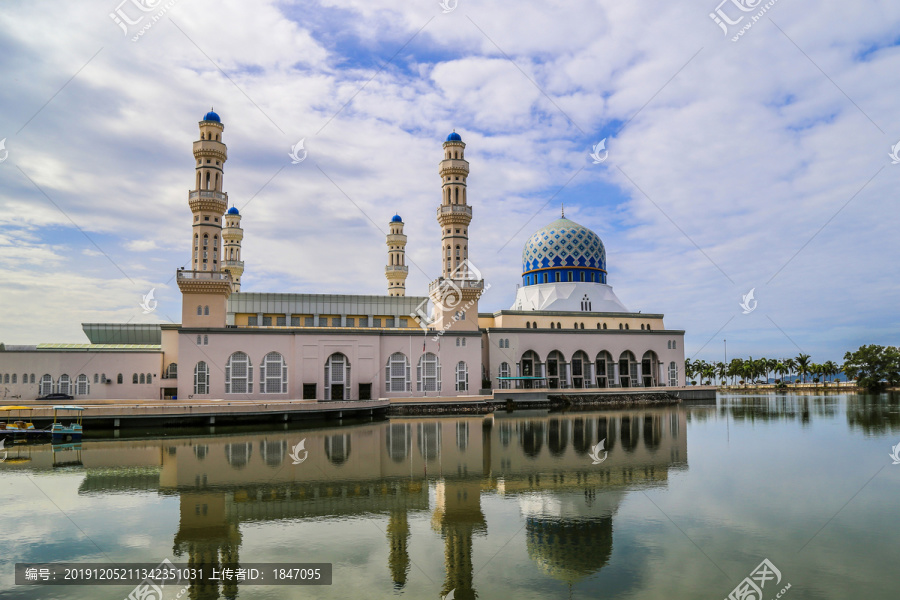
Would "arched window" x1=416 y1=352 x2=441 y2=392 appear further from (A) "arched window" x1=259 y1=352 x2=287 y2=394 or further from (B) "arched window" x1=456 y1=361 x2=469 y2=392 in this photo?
(A) "arched window" x1=259 y1=352 x2=287 y2=394

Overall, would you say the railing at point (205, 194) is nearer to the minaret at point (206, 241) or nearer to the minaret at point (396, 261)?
the minaret at point (206, 241)

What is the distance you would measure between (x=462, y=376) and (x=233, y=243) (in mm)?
28622

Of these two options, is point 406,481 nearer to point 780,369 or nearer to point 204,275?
point 204,275

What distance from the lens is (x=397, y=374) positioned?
48.4 m

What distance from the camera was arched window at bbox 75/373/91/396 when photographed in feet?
139

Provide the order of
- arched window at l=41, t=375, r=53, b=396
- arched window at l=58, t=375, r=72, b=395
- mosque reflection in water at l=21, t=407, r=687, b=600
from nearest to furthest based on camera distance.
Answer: mosque reflection in water at l=21, t=407, r=687, b=600, arched window at l=41, t=375, r=53, b=396, arched window at l=58, t=375, r=72, b=395

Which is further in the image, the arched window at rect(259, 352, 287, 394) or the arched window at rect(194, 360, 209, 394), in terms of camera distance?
the arched window at rect(259, 352, 287, 394)

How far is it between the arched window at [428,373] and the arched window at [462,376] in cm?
171

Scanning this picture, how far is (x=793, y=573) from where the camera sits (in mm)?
10805

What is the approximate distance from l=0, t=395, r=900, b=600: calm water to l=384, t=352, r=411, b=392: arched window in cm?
2142

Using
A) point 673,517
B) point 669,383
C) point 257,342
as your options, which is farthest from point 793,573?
point 669,383

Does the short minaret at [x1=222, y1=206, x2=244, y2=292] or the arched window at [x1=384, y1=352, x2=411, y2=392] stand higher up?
the short minaret at [x1=222, y1=206, x2=244, y2=292]

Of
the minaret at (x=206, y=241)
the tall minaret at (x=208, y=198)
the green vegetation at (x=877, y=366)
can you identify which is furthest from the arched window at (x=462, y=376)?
the green vegetation at (x=877, y=366)

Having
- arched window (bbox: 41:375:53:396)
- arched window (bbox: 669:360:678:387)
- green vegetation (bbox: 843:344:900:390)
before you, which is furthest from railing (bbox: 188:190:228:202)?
green vegetation (bbox: 843:344:900:390)
